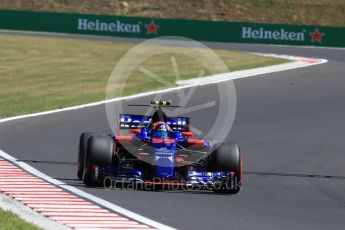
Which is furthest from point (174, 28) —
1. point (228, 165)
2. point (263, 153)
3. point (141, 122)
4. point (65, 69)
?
point (228, 165)

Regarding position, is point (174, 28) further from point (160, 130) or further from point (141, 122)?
point (160, 130)

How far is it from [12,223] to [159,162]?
4583 millimetres

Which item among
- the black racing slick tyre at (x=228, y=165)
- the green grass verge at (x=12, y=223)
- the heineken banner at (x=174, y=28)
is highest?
the heineken banner at (x=174, y=28)

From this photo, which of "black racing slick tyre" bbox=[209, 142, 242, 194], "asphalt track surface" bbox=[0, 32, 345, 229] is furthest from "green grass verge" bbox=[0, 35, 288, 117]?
"black racing slick tyre" bbox=[209, 142, 242, 194]

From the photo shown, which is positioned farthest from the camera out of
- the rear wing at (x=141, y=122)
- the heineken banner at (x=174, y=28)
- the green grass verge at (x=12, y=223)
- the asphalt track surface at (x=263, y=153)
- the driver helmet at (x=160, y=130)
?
the heineken banner at (x=174, y=28)

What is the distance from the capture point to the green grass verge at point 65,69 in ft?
99.8

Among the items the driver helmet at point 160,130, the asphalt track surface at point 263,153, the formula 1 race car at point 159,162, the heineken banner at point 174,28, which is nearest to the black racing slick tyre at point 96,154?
the formula 1 race car at point 159,162

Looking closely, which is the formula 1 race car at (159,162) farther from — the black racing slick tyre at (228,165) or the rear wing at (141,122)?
the rear wing at (141,122)

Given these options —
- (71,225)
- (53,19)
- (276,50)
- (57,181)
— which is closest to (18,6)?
(53,19)

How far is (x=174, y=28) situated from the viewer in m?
52.4

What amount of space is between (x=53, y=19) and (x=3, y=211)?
142 ft

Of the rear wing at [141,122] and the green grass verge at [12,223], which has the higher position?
the rear wing at [141,122]

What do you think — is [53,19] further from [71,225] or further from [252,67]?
[71,225]

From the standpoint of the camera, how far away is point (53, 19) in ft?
180
